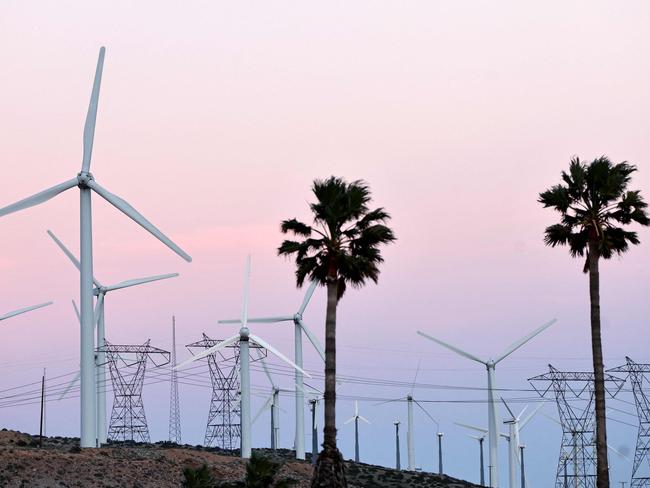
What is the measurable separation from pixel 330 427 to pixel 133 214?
3433cm

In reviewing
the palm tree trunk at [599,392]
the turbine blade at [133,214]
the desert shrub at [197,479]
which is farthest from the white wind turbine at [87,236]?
the palm tree trunk at [599,392]

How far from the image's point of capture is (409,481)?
131 m

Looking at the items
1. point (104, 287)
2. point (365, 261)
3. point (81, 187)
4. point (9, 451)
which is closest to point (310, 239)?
point (365, 261)

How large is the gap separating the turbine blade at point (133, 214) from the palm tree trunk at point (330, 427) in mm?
22437

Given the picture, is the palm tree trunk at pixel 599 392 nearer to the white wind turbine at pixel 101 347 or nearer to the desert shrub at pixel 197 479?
the desert shrub at pixel 197 479

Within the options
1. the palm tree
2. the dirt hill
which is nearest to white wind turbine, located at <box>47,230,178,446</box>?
the dirt hill

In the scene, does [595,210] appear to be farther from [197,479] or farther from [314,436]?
[314,436]

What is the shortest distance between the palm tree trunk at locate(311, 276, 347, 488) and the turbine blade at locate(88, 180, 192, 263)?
22437 millimetres

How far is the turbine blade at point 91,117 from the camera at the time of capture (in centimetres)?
8706

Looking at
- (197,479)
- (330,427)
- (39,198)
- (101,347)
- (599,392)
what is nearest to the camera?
(330,427)

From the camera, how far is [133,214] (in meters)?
83.6

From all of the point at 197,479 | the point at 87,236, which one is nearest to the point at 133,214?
the point at 87,236

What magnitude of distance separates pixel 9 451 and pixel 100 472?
22.7 feet

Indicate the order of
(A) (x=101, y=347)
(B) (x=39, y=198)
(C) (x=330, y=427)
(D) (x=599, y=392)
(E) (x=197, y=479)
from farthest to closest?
(A) (x=101, y=347) < (B) (x=39, y=198) < (E) (x=197, y=479) < (D) (x=599, y=392) < (C) (x=330, y=427)
